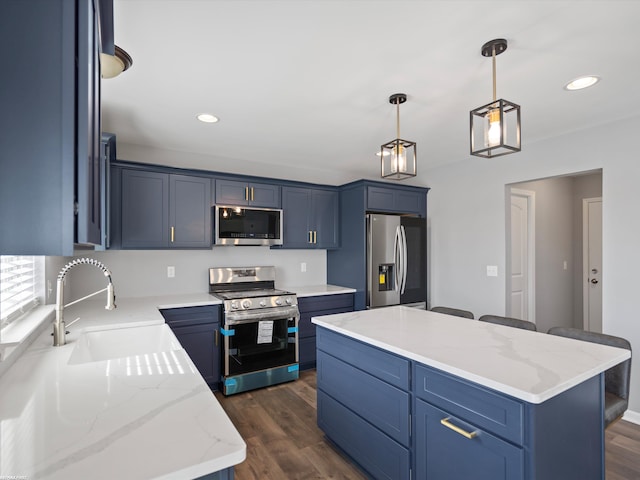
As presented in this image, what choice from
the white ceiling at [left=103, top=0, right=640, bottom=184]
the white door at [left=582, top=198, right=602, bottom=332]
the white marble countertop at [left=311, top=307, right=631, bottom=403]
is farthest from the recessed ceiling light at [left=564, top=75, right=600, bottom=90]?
the white door at [left=582, top=198, right=602, bottom=332]

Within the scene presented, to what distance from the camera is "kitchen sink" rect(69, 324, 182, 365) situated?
191cm

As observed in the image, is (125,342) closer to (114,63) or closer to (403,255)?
(114,63)

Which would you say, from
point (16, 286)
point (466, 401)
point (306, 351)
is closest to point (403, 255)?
point (306, 351)

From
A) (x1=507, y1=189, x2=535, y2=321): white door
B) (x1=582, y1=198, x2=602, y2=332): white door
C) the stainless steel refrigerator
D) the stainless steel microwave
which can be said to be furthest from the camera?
(x1=582, y1=198, x2=602, y2=332): white door

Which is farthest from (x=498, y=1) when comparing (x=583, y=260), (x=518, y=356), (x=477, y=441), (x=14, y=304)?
(x=583, y=260)

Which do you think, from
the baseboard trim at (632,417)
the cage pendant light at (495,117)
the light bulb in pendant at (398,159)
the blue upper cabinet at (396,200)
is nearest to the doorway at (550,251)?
the blue upper cabinet at (396,200)

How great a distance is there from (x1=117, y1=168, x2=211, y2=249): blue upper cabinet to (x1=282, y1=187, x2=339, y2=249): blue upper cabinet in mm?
900

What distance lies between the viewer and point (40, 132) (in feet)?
2.14

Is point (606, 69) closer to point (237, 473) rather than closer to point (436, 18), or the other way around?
point (436, 18)

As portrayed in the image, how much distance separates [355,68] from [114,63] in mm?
1227

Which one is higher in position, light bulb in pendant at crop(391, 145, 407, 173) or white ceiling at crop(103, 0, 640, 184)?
white ceiling at crop(103, 0, 640, 184)

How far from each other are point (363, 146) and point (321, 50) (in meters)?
1.80

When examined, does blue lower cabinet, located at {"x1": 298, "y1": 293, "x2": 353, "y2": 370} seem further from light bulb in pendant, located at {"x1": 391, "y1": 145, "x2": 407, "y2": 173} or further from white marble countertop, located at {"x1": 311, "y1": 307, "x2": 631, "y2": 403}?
light bulb in pendant, located at {"x1": 391, "y1": 145, "x2": 407, "y2": 173}

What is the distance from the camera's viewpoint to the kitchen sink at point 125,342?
191 centimetres
